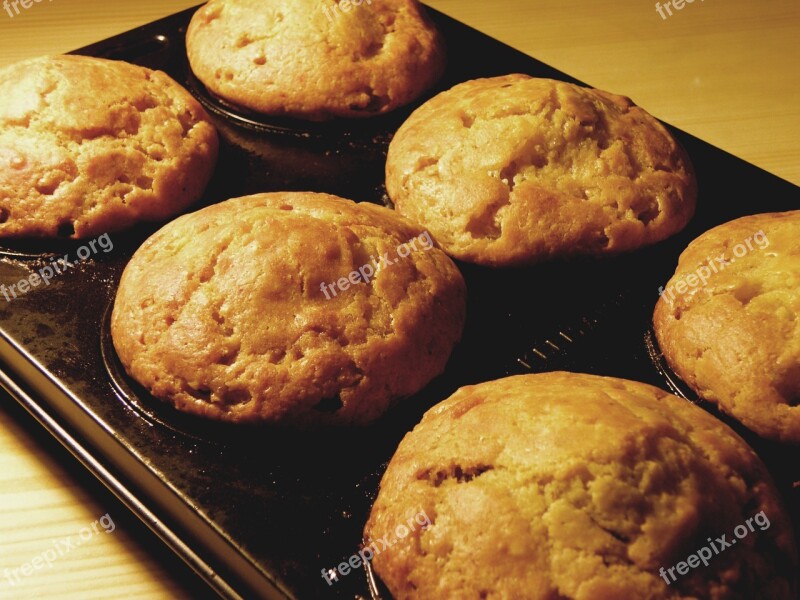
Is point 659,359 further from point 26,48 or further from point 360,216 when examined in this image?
point 26,48

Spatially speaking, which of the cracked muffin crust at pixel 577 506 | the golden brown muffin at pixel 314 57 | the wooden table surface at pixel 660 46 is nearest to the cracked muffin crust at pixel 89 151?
the golden brown muffin at pixel 314 57

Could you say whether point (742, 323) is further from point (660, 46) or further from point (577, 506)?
point (660, 46)

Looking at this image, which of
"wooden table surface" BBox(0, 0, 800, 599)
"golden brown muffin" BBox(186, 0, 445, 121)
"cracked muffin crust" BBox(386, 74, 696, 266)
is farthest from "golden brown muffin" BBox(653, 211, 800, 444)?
"wooden table surface" BBox(0, 0, 800, 599)

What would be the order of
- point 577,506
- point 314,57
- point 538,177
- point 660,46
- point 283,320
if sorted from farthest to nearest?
point 660,46 → point 314,57 → point 538,177 → point 283,320 → point 577,506

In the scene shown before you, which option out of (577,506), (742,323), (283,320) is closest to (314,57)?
(283,320)

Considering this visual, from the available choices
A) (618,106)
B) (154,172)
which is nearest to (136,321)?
(154,172)

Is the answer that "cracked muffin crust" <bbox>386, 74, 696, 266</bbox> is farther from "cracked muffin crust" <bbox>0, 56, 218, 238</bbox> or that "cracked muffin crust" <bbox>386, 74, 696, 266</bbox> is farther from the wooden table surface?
the wooden table surface
